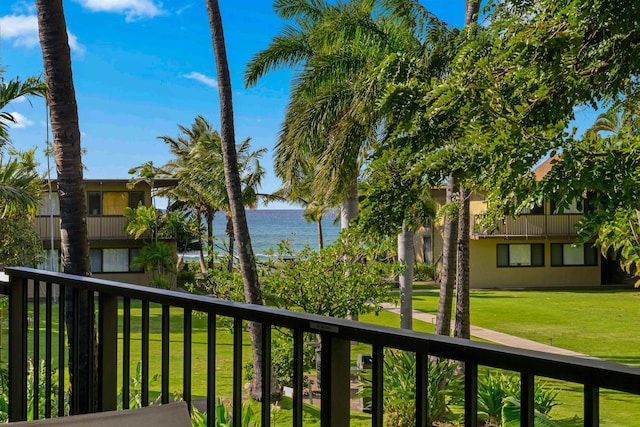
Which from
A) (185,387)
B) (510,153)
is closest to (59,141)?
(185,387)

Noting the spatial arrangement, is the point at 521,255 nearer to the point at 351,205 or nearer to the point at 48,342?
the point at 351,205

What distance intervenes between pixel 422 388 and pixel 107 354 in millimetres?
1608

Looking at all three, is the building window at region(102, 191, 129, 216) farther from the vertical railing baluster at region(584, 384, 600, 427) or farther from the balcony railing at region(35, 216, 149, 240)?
the vertical railing baluster at region(584, 384, 600, 427)

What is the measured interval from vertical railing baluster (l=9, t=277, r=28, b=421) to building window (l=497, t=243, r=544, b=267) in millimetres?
29412

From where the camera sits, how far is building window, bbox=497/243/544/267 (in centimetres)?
3091

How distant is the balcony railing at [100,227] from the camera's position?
2634 centimetres

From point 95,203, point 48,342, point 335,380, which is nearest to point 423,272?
point 95,203

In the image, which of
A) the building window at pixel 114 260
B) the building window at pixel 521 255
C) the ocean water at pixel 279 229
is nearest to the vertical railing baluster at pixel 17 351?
the building window at pixel 114 260

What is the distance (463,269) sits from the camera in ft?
42.8

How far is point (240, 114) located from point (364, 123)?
4267 inches

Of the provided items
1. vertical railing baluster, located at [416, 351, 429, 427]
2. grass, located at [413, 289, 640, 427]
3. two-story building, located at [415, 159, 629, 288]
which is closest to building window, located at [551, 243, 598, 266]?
two-story building, located at [415, 159, 629, 288]

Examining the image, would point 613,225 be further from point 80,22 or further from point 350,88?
point 80,22

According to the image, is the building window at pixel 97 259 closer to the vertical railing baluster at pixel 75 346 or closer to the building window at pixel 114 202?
the building window at pixel 114 202

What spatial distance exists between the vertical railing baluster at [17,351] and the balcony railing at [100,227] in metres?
24.6
